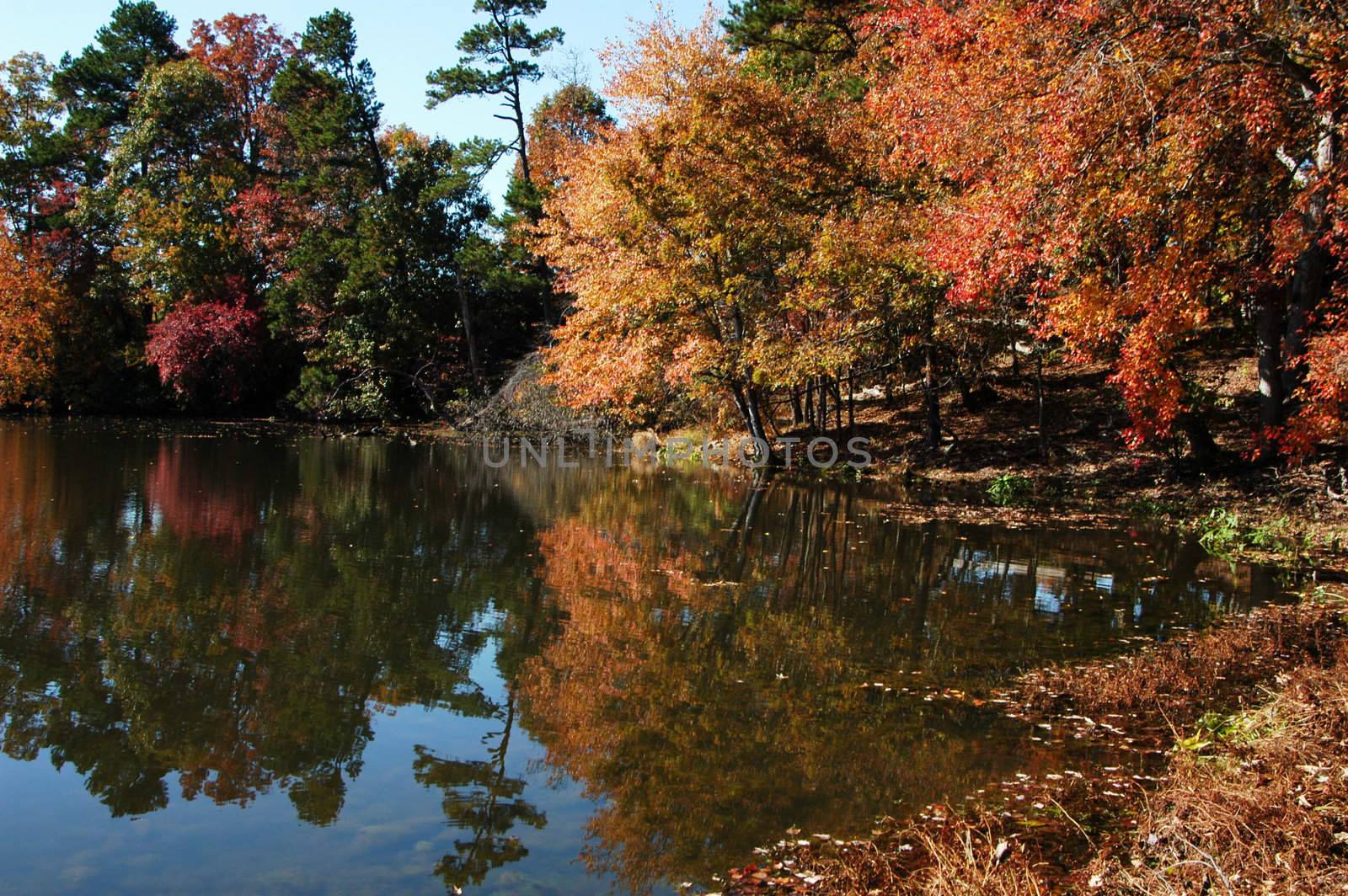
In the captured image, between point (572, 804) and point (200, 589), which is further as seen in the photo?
point (200, 589)

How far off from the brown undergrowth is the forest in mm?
7401

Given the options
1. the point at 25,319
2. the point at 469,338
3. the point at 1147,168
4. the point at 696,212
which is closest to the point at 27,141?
the point at 25,319

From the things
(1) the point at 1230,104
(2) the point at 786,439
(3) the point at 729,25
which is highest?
(3) the point at 729,25

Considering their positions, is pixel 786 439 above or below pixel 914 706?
above

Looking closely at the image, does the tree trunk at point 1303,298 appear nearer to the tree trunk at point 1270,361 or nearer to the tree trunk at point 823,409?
the tree trunk at point 1270,361

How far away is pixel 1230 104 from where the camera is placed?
452 inches

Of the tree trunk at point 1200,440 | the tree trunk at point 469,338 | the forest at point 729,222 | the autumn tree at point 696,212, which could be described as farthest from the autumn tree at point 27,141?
the tree trunk at point 1200,440

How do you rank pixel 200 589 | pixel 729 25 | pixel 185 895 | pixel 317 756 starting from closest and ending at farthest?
pixel 185 895 → pixel 317 756 → pixel 200 589 → pixel 729 25

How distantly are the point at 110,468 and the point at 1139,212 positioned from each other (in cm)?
1745

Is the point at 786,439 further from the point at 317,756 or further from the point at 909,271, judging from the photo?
the point at 317,756

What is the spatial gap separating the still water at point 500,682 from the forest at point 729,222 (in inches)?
165

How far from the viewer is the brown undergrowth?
371cm

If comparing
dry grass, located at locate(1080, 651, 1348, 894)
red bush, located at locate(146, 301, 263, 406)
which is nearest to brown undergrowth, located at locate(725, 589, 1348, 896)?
dry grass, located at locate(1080, 651, 1348, 894)

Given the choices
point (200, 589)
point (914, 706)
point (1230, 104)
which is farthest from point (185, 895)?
point (1230, 104)
